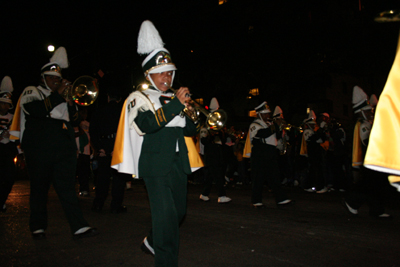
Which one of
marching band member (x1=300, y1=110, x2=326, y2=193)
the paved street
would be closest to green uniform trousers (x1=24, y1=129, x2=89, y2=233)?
the paved street

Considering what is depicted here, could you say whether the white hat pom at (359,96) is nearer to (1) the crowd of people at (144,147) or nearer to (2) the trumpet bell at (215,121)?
(1) the crowd of people at (144,147)

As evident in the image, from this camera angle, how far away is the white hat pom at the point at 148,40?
3.72 metres

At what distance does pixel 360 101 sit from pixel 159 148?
551cm

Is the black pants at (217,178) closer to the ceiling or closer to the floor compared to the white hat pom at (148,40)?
closer to the floor

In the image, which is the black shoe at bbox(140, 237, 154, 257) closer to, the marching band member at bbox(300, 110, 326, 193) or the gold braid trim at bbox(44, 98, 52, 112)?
the gold braid trim at bbox(44, 98, 52, 112)

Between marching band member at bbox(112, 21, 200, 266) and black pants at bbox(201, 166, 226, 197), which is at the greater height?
marching band member at bbox(112, 21, 200, 266)

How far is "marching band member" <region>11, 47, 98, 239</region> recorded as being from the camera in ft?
15.3

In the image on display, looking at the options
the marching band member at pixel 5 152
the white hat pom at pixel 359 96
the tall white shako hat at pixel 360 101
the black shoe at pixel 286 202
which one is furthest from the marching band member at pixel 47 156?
the white hat pom at pixel 359 96

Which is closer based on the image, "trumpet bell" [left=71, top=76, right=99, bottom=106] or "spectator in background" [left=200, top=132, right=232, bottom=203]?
"trumpet bell" [left=71, top=76, right=99, bottom=106]

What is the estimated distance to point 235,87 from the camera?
2425 cm

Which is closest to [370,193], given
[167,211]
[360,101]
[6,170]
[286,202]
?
[286,202]

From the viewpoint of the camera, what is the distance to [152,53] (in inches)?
141

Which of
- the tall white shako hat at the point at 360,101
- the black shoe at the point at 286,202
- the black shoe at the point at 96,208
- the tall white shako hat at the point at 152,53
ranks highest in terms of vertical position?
the tall white shako hat at the point at 152,53

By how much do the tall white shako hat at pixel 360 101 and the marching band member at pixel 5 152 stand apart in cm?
695
